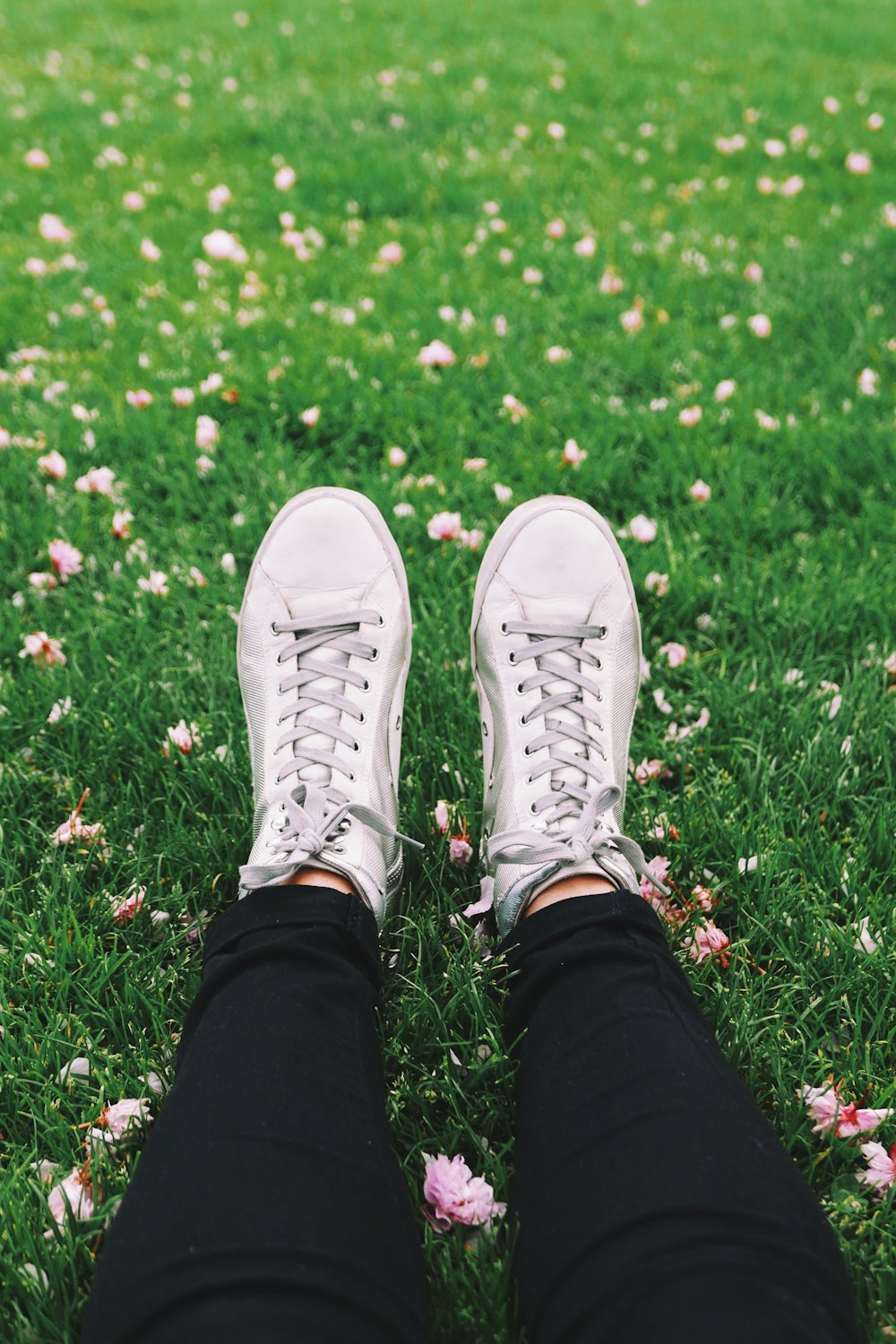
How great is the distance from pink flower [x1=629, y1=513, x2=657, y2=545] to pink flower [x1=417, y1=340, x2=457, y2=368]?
0.99 m

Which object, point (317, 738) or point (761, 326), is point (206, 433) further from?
point (761, 326)

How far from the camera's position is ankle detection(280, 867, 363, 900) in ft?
4.91

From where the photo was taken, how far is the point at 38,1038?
143cm

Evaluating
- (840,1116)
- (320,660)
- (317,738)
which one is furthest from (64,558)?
→ (840,1116)

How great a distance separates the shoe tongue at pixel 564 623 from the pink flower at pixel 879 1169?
0.74 meters

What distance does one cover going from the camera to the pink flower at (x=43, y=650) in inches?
81.4

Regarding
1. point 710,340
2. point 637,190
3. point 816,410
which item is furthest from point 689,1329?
point 637,190

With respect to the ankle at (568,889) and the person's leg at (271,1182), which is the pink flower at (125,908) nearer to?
the person's leg at (271,1182)

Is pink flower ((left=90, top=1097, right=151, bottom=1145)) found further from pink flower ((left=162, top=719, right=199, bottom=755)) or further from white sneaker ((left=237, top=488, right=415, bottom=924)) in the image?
pink flower ((left=162, top=719, right=199, bottom=755))

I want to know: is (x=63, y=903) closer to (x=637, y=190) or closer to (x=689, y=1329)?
(x=689, y=1329)

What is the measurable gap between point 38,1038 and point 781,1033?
122 centimetres

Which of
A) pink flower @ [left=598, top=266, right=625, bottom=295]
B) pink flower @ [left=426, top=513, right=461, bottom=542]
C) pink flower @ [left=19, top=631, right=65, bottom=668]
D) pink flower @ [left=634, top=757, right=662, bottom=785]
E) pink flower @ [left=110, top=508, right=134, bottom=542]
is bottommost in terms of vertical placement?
pink flower @ [left=634, top=757, right=662, bottom=785]

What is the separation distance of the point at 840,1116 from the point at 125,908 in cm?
124

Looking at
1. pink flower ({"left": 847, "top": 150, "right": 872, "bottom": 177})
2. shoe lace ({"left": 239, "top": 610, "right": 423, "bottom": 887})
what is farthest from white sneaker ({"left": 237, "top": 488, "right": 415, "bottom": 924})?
pink flower ({"left": 847, "top": 150, "right": 872, "bottom": 177})
